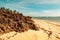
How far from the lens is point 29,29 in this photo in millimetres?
12609

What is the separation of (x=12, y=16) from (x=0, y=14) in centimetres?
104

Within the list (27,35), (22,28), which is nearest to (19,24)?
(22,28)

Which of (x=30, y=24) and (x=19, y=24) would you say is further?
(x=30, y=24)

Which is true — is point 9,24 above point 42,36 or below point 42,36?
above

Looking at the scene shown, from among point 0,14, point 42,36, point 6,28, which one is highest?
point 0,14

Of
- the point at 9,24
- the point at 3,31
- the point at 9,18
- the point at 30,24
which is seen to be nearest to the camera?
the point at 3,31

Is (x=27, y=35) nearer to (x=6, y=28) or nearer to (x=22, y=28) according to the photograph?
(x=22, y=28)

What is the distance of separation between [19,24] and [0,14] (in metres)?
1.65

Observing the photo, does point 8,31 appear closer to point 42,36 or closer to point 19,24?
point 19,24

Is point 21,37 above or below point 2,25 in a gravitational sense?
below

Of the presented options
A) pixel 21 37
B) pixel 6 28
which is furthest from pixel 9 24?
pixel 21 37

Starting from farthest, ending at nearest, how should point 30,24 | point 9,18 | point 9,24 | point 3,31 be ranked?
point 30,24, point 9,18, point 9,24, point 3,31

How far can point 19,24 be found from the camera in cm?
1174

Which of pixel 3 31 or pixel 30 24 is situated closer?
pixel 3 31
